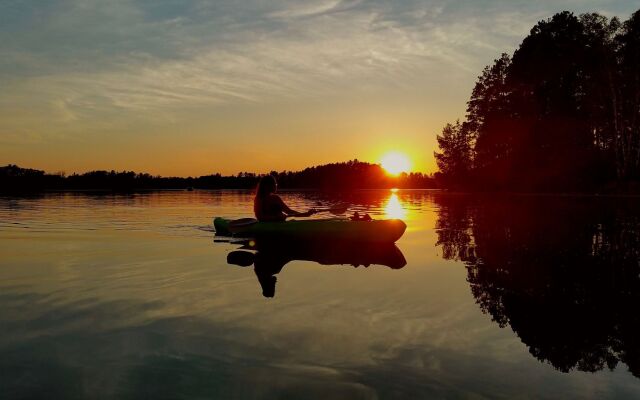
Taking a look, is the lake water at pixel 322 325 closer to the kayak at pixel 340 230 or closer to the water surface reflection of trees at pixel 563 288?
the water surface reflection of trees at pixel 563 288

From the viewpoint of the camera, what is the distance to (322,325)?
245 inches

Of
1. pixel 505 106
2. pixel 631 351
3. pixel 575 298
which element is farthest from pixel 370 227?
pixel 505 106

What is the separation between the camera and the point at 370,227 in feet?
44.1

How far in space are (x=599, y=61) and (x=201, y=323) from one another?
4436 cm

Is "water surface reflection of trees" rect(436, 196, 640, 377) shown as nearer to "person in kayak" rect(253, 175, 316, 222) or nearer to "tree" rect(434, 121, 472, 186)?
"person in kayak" rect(253, 175, 316, 222)

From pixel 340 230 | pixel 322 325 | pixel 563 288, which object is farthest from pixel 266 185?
pixel 322 325

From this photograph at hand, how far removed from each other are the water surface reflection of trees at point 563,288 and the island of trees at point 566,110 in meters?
29.3

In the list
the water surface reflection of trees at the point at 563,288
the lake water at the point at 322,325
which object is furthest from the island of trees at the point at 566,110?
the lake water at the point at 322,325

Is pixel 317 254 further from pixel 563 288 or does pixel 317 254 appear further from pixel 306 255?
pixel 563 288

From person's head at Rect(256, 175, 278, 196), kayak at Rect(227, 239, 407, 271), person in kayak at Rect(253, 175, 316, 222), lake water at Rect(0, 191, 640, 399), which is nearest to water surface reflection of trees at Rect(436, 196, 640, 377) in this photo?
lake water at Rect(0, 191, 640, 399)

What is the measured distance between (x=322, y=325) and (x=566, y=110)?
Answer: 44.9 m

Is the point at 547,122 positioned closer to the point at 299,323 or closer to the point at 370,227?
the point at 370,227

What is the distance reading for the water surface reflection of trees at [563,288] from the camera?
5.41 metres

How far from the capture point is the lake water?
4410 millimetres
